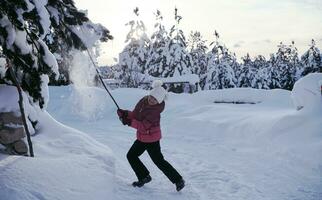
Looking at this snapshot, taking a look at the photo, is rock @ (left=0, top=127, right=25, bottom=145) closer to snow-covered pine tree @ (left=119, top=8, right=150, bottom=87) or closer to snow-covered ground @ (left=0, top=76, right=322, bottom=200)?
snow-covered ground @ (left=0, top=76, right=322, bottom=200)

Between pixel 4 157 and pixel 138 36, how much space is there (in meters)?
42.0

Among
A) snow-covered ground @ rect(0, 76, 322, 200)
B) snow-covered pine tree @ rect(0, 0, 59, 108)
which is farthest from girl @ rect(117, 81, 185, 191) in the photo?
snow-covered pine tree @ rect(0, 0, 59, 108)

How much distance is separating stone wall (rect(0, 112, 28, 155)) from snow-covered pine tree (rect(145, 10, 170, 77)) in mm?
38729

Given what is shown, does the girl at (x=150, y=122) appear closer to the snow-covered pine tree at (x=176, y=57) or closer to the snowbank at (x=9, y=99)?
the snowbank at (x=9, y=99)

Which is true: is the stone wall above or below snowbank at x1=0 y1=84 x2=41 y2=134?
below

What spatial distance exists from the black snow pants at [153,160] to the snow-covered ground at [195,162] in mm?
242

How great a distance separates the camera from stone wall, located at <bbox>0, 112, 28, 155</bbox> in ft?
22.5

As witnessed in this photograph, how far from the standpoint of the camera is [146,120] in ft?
22.6

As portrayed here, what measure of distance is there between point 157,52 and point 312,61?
66.7 feet

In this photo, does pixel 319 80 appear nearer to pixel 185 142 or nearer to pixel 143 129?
pixel 185 142

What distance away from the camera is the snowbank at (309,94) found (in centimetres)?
1179

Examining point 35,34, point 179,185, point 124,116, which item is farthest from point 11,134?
point 179,185

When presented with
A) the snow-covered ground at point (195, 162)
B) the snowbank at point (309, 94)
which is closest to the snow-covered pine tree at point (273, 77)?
the snow-covered ground at point (195, 162)

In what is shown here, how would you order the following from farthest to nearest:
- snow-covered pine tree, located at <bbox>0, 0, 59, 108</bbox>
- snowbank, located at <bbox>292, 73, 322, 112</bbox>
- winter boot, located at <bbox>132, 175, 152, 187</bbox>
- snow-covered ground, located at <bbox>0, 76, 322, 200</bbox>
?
snowbank, located at <bbox>292, 73, 322, 112</bbox> → winter boot, located at <bbox>132, 175, 152, 187</bbox> → snow-covered pine tree, located at <bbox>0, 0, 59, 108</bbox> → snow-covered ground, located at <bbox>0, 76, 322, 200</bbox>
